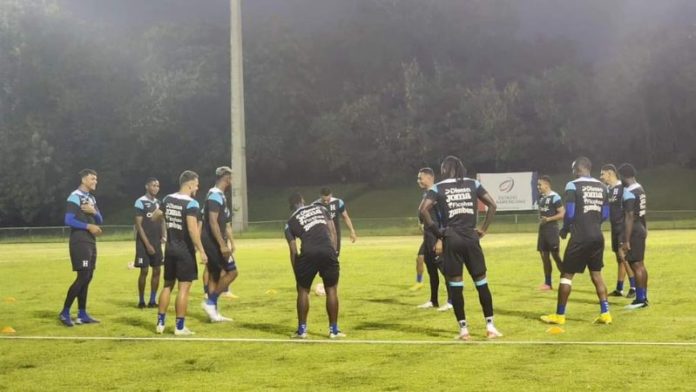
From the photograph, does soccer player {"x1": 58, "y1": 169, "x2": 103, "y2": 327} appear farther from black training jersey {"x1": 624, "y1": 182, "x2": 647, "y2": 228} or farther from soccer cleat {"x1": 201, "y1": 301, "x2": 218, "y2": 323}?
black training jersey {"x1": 624, "y1": 182, "x2": 647, "y2": 228}

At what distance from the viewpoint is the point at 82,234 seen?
14383mm

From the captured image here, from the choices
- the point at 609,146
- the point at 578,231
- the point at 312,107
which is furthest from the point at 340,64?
the point at 578,231

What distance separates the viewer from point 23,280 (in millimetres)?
23797

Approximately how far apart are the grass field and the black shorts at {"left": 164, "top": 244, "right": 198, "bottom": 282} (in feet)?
2.65

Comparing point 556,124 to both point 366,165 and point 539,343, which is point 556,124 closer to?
point 366,165

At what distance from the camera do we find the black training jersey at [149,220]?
658 inches

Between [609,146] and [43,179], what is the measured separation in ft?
130

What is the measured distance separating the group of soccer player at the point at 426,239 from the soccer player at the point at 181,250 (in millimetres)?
14

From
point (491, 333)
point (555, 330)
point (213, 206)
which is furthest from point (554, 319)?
point (213, 206)

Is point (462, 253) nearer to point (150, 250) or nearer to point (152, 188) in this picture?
point (150, 250)

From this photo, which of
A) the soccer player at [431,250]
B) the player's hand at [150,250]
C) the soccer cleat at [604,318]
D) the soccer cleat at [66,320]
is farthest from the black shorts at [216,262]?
the soccer cleat at [604,318]

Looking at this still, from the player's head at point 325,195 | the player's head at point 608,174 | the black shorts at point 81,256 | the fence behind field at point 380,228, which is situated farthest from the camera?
the fence behind field at point 380,228

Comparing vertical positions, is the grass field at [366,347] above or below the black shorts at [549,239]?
below

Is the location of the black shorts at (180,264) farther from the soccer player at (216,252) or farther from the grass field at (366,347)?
the soccer player at (216,252)
